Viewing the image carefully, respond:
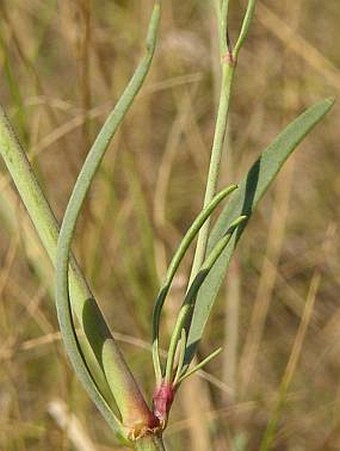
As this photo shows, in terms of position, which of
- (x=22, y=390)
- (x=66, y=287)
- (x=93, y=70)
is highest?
(x=93, y=70)

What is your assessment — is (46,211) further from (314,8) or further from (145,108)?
(314,8)

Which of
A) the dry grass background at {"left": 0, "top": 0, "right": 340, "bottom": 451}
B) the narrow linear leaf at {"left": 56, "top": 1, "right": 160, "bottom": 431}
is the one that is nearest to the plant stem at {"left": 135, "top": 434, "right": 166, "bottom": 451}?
the narrow linear leaf at {"left": 56, "top": 1, "right": 160, "bottom": 431}

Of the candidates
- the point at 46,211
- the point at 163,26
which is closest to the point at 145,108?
the point at 163,26

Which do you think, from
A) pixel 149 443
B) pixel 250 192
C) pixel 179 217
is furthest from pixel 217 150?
pixel 179 217

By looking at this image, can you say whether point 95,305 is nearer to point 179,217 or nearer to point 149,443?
point 149,443

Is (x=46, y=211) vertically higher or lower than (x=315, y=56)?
lower

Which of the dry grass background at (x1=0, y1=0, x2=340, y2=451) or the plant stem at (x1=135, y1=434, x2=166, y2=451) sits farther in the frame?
the dry grass background at (x1=0, y1=0, x2=340, y2=451)

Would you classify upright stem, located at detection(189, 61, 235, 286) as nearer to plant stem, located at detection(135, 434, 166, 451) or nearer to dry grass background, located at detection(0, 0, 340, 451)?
plant stem, located at detection(135, 434, 166, 451)
